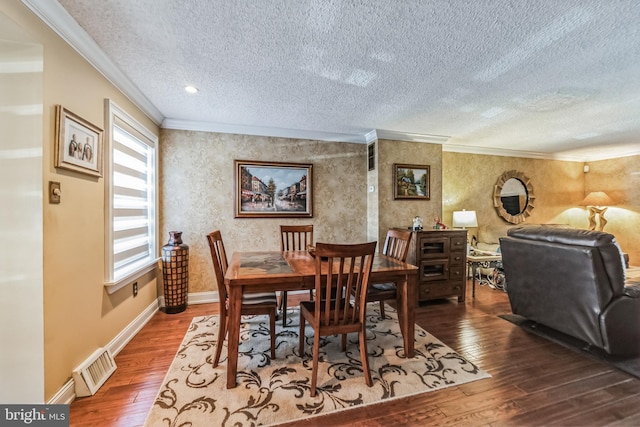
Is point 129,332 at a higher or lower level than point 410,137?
lower

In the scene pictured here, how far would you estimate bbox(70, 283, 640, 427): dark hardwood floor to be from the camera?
59.9 inches

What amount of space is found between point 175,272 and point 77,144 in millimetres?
1717

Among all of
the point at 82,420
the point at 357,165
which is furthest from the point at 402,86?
the point at 82,420

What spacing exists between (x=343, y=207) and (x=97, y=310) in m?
3.02

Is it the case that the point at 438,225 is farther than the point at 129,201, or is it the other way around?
the point at 438,225

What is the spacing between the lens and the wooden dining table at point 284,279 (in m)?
1.77

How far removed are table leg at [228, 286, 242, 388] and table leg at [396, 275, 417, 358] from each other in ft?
4.21

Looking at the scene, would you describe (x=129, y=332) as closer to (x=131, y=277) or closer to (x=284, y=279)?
(x=131, y=277)

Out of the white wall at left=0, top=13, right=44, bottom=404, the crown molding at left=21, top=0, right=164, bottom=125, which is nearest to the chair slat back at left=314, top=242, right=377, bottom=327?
the white wall at left=0, top=13, right=44, bottom=404

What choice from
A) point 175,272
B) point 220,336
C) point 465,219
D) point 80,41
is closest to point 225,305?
point 220,336

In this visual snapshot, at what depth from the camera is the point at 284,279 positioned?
185 centimetres

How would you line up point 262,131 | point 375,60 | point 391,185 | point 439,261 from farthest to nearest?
point 391,185, point 262,131, point 439,261, point 375,60

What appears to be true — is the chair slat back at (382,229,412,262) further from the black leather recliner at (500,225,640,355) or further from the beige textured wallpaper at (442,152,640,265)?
the beige textured wallpaper at (442,152,640,265)

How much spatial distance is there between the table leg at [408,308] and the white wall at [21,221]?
2354 mm
